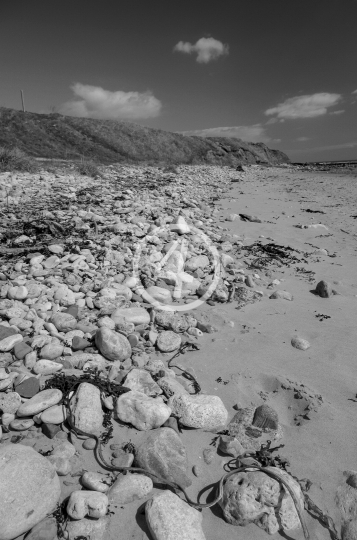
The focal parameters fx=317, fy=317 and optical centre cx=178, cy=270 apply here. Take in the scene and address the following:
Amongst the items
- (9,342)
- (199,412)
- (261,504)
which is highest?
(9,342)

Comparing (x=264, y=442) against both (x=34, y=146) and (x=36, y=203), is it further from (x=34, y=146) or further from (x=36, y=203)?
(x=34, y=146)

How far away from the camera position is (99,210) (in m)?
6.08

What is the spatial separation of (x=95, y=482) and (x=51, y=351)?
101cm

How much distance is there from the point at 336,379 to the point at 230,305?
4.15 feet

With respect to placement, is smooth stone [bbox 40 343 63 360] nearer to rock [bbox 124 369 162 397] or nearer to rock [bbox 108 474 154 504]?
rock [bbox 124 369 162 397]

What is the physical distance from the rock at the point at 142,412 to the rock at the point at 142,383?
139 millimetres

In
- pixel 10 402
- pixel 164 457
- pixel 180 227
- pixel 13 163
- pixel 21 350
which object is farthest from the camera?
pixel 13 163

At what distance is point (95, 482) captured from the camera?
1495 mm

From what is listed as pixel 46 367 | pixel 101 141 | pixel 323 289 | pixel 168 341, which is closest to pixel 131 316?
pixel 168 341

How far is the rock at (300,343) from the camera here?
107 inches

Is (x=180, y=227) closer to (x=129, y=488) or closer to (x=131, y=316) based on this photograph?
(x=131, y=316)

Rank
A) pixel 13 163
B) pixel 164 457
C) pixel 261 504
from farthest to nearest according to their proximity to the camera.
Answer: pixel 13 163 < pixel 164 457 < pixel 261 504

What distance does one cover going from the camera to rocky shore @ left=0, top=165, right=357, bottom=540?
4.71ft

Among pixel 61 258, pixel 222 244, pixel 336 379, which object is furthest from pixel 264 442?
pixel 222 244
